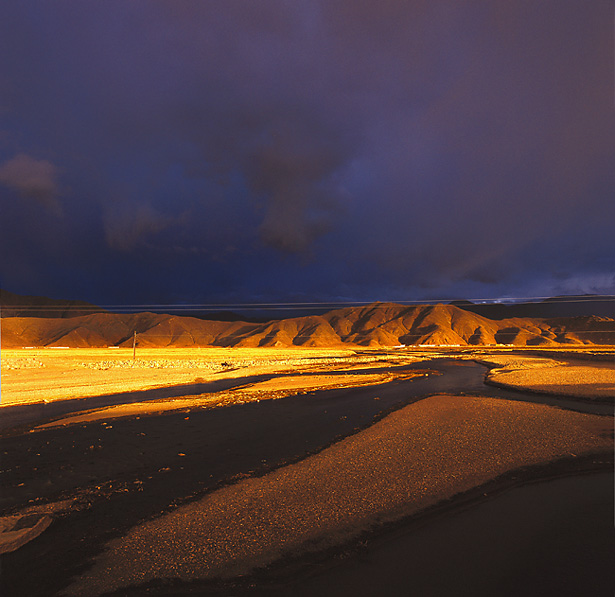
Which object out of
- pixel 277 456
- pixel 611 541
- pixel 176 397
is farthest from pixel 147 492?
pixel 176 397

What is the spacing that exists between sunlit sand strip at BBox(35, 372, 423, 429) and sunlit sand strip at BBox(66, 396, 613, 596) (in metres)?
12.5

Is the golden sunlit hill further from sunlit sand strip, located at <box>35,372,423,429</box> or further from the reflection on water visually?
the reflection on water

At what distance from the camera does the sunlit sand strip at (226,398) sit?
20750mm

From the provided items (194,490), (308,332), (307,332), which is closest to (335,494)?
(194,490)

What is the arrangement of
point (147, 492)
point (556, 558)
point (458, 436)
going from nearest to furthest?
point (556, 558) → point (147, 492) → point (458, 436)

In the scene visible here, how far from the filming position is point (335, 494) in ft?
32.1

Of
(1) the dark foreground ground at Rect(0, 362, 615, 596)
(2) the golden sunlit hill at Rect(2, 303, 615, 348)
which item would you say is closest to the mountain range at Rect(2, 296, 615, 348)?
(2) the golden sunlit hill at Rect(2, 303, 615, 348)

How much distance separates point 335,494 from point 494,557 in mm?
3901

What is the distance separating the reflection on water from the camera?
21.8ft

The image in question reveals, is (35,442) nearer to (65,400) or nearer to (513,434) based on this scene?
(65,400)

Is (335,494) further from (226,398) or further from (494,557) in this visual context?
(226,398)

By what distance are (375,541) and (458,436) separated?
851 centimetres

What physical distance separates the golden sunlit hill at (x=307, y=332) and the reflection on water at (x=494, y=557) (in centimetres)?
14670

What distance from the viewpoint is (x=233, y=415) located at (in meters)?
20.8
